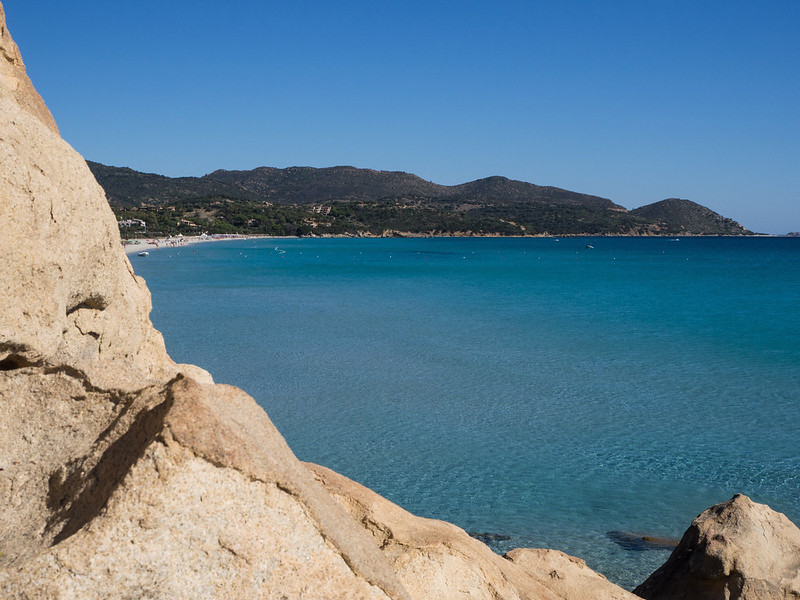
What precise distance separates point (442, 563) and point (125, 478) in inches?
81.0

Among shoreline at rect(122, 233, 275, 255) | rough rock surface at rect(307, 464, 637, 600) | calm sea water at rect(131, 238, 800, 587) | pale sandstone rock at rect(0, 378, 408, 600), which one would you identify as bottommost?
shoreline at rect(122, 233, 275, 255)

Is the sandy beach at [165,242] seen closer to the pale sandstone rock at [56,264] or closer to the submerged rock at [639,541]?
the submerged rock at [639,541]

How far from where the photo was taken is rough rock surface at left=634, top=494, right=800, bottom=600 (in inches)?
233

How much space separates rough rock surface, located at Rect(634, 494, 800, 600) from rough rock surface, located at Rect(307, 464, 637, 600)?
1.22m

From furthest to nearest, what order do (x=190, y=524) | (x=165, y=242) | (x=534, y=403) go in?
(x=165, y=242), (x=534, y=403), (x=190, y=524)

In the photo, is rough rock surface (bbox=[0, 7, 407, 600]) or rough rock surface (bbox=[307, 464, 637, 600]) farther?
rough rock surface (bbox=[307, 464, 637, 600])

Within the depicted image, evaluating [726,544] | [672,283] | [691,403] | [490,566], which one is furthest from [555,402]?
[672,283]

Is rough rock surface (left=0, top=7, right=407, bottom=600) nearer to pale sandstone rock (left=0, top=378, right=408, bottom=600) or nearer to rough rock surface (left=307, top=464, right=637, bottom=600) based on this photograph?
pale sandstone rock (left=0, top=378, right=408, bottom=600)

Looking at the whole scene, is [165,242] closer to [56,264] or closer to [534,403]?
[534,403]

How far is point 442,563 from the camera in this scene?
4117 millimetres

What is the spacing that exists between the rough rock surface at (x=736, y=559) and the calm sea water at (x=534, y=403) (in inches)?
58.5

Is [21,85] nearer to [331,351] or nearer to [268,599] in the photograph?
[268,599]

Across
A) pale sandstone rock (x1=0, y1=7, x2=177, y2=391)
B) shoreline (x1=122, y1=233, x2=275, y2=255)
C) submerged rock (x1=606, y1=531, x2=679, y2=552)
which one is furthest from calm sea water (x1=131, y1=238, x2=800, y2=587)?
shoreline (x1=122, y1=233, x2=275, y2=255)

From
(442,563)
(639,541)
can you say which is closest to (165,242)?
(639,541)
